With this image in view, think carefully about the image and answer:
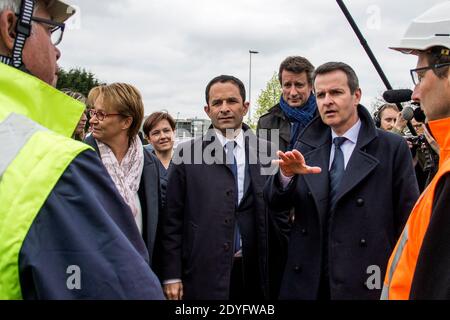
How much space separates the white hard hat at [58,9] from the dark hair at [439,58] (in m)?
1.35

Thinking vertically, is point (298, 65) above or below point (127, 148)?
above

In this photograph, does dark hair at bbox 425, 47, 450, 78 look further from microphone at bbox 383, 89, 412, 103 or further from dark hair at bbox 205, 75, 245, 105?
dark hair at bbox 205, 75, 245, 105

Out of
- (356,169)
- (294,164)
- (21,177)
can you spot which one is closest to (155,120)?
(294,164)

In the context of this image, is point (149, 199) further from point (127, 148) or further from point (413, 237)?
point (413, 237)

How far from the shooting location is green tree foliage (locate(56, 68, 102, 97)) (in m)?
32.7

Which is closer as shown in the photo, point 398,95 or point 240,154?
point 398,95

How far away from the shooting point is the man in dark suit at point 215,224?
3.21m

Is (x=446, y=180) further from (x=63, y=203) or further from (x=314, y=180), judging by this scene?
(x=314, y=180)

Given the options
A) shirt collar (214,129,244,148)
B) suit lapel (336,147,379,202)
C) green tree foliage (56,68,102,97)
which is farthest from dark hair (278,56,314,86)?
green tree foliage (56,68,102,97)

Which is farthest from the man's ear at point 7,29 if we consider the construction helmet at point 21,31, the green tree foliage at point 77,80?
the green tree foliage at point 77,80

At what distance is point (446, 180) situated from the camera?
1306 millimetres

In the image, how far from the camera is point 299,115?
437 centimetres

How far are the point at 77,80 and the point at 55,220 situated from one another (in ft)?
114

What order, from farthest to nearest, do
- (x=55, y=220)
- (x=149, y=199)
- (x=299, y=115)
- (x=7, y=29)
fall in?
(x=299, y=115), (x=149, y=199), (x=7, y=29), (x=55, y=220)
